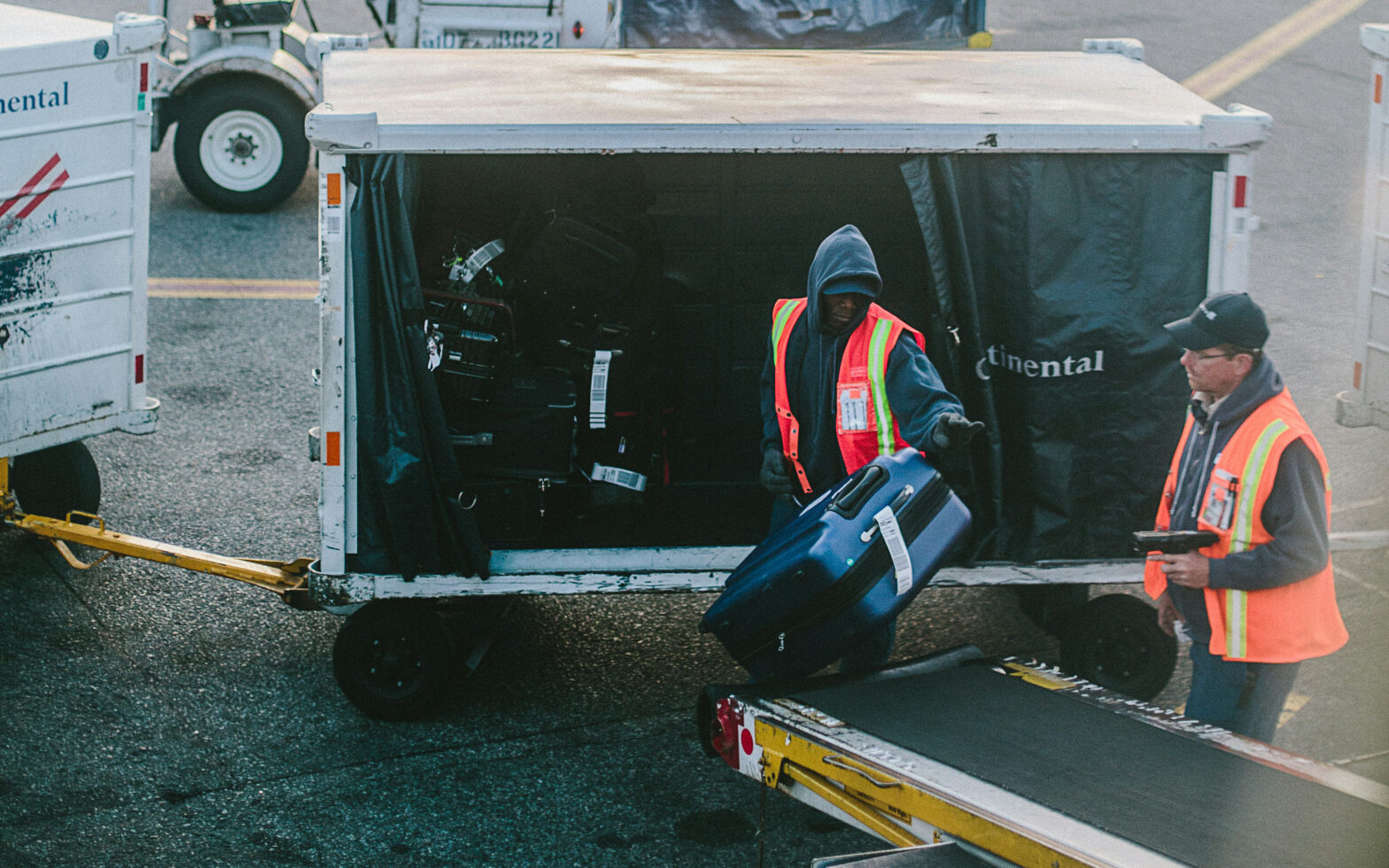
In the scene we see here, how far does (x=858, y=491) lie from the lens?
13.8 ft

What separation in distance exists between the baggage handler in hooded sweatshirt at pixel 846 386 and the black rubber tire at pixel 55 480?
3266mm

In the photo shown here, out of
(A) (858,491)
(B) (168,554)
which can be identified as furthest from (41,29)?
(A) (858,491)

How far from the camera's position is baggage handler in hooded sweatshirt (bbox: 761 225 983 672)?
457 centimetres

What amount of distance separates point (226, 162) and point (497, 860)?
7.87m

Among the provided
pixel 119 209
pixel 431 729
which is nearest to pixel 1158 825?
pixel 431 729

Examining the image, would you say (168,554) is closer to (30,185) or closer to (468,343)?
(468,343)

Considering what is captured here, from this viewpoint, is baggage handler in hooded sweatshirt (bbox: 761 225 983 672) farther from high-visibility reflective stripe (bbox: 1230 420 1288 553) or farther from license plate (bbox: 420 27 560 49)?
license plate (bbox: 420 27 560 49)

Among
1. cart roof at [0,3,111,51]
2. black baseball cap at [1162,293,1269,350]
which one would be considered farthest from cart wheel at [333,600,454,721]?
black baseball cap at [1162,293,1269,350]

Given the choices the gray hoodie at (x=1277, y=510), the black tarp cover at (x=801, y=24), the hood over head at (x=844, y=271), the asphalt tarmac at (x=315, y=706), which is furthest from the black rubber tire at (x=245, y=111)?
the gray hoodie at (x=1277, y=510)

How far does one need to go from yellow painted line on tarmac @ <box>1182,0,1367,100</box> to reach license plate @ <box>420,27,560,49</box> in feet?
20.9

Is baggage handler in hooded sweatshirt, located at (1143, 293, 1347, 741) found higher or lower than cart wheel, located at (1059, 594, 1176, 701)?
higher

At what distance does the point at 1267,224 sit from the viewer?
11.6 meters

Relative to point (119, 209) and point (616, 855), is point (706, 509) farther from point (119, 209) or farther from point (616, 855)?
point (119, 209)

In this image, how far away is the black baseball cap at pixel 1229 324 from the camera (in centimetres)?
394
